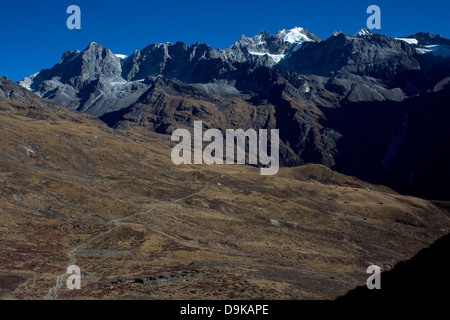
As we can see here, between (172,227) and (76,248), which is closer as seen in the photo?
(76,248)

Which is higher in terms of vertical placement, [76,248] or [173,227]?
[173,227]

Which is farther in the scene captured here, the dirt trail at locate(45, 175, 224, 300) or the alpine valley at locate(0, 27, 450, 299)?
the alpine valley at locate(0, 27, 450, 299)

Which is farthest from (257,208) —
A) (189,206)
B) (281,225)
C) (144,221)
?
(144,221)

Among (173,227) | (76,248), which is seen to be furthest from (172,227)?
(76,248)

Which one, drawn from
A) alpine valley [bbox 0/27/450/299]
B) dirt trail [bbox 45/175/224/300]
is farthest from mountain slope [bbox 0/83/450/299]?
alpine valley [bbox 0/27/450/299]

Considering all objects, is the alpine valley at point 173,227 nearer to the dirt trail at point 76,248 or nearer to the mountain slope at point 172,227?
the dirt trail at point 76,248

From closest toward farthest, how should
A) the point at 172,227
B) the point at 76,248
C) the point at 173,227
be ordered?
the point at 76,248, the point at 172,227, the point at 173,227

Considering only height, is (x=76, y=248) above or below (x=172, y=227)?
below

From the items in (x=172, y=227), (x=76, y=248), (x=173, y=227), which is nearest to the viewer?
(x=76, y=248)

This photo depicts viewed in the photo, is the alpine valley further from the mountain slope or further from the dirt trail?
the mountain slope

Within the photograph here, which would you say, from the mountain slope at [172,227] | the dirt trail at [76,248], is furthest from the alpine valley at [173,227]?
the mountain slope at [172,227]

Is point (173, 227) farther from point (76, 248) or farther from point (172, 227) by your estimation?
point (76, 248)

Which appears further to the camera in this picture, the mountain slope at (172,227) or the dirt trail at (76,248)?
the mountain slope at (172,227)
